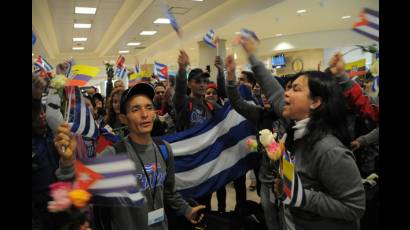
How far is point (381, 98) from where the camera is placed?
1.27 m

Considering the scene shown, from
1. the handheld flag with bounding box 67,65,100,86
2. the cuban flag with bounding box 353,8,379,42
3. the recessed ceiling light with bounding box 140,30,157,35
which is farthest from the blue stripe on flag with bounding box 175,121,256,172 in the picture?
the recessed ceiling light with bounding box 140,30,157,35

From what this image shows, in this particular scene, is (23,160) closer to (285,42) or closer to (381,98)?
(381,98)

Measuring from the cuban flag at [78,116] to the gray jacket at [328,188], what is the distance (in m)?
1.22

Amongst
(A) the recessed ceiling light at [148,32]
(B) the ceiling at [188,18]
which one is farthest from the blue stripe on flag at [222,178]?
(A) the recessed ceiling light at [148,32]

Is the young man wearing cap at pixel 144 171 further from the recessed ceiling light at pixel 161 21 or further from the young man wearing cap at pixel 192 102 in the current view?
the recessed ceiling light at pixel 161 21

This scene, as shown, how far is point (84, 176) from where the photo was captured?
1274mm

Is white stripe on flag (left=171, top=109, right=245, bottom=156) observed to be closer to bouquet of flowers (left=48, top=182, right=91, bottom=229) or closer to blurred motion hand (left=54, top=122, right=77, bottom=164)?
blurred motion hand (left=54, top=122, right=77, bottom=164)

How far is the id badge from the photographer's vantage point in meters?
1.71

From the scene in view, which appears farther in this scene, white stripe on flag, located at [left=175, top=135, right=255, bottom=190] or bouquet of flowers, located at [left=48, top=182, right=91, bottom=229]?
white stripe on flag, located at [left=175, top=135, right=255, bottom=190]

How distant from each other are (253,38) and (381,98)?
128cm

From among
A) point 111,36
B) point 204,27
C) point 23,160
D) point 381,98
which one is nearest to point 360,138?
point 381,98

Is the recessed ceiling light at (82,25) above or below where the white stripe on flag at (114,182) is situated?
above

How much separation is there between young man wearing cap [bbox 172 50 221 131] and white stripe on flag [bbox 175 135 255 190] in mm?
568

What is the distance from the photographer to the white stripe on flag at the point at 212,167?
9.10 ft
